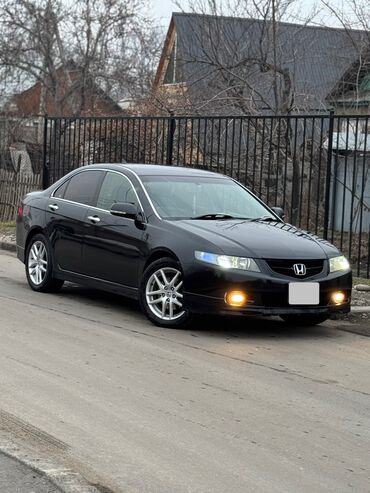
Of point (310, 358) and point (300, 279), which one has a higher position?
point (300, 279)

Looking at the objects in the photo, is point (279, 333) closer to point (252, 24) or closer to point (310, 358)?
point (310, 358)

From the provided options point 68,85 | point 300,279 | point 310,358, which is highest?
point 68,85

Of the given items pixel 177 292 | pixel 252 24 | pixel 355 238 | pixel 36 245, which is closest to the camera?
pixel 177 292

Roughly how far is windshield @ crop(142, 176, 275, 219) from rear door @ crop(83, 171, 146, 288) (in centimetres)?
27

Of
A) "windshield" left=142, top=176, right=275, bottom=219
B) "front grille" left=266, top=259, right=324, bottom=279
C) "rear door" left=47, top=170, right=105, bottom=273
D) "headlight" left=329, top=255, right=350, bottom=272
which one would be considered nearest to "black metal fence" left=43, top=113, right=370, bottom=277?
"windshield" left=142, top=176, right=275, bottom=219

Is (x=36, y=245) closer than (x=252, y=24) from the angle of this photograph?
Yes

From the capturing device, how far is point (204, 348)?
7695 mm

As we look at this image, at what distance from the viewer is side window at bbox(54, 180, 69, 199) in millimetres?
10438

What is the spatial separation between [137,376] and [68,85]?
2723cm

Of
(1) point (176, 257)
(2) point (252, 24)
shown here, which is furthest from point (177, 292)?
(2) point (252, 24)

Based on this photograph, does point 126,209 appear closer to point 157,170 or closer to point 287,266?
point 157,170

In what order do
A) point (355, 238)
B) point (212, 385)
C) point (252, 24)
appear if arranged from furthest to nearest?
point (252, 24) → point (355, 238) → point (212, 385)

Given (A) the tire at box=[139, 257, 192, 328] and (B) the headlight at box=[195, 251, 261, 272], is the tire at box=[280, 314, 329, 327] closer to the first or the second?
(B) the headlight at box=[195, 251, 261, 272]

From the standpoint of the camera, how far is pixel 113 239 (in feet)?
30.1
